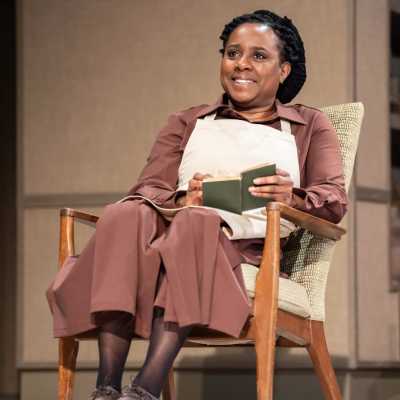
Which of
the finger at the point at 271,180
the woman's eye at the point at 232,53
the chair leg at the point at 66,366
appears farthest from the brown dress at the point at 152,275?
the woman's eye at the point at 232,53

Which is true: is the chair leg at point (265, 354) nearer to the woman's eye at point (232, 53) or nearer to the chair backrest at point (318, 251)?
the chair backrest at point (318, 251)

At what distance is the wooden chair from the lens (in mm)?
2604

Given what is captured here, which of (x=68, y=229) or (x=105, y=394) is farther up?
(x=68, y=229)

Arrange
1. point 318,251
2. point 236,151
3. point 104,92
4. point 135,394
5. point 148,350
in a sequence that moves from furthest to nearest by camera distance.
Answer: point 104,92, point 318,251, point 236,151, point 148,350, point 135,394

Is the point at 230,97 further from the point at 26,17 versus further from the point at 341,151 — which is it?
the point at 26,17

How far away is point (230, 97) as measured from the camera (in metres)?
3.20

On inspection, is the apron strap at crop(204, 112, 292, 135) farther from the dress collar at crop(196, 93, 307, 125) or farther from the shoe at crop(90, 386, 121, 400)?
the shoe at crop(90, 386, 121, 400)

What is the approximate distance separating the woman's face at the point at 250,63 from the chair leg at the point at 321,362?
783 millimetres

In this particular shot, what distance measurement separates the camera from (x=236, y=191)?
261 cm

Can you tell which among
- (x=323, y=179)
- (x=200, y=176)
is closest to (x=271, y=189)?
(x=200, y=176)

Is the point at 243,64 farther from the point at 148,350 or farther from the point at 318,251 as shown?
the point at 148,350

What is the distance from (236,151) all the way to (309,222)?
0.34 m

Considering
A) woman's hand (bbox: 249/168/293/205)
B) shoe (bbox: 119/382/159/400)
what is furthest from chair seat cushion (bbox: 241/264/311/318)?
shoe (bbox: 119/382/159/400)

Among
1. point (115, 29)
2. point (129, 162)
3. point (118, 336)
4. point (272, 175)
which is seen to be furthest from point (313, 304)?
point (115, 29)
